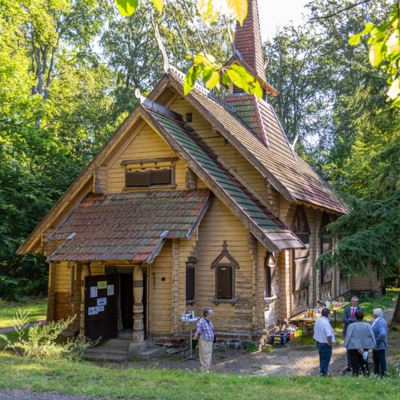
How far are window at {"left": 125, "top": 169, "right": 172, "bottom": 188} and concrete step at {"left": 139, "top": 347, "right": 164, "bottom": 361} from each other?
5.02 meters

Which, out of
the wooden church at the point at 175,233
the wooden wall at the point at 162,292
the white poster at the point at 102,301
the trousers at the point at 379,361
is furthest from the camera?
the white poster at the point at 102,301

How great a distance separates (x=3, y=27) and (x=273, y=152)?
19168 millimetres

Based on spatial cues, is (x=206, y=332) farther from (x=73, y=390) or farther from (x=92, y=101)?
(x=92, y=101)

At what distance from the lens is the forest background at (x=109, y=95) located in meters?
22.5

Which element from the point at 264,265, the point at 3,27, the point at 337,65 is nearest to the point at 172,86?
the point at 264,265

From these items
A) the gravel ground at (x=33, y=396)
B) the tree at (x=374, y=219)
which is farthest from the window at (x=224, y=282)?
the gravel ground at (x=33, y=396)

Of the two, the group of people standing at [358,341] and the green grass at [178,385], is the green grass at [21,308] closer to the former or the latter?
the green grass at [178,385]

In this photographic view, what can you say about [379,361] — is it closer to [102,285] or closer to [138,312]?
[138,312]

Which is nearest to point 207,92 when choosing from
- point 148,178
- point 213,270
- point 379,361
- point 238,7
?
point 148,178

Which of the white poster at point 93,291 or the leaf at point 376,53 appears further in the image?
the white poster at point 93,291

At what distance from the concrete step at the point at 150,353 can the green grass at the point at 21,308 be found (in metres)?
7.57

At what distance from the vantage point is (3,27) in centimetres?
2638

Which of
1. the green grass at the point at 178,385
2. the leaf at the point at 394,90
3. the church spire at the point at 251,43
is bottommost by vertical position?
the green grass at the point at 178,385

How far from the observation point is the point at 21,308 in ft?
68.1
